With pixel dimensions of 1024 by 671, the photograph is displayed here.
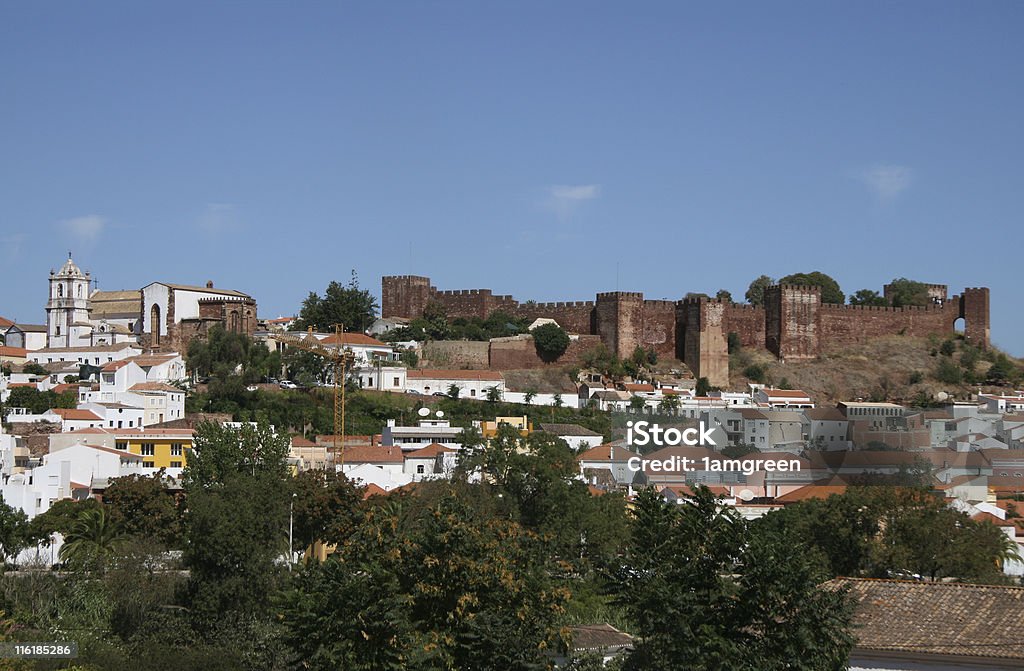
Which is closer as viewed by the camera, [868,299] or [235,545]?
[235,545]

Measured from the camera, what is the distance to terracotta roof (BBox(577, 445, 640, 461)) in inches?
1999

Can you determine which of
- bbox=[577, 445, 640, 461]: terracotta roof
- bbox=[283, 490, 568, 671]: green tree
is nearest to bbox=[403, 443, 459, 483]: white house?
bbox=[577, 445, 640, 461]: terracotta roof

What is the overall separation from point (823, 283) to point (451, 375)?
31.0 metres

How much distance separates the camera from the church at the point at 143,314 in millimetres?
68750

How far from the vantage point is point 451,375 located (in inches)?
2611

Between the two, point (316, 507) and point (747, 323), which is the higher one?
point (747, 323)

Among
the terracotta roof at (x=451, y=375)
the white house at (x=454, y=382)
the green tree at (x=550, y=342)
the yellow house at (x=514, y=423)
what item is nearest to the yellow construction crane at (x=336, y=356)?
the white house at (x=454, y=382)

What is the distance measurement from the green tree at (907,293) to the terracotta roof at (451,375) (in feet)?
87.3

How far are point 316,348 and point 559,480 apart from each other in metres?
28.0

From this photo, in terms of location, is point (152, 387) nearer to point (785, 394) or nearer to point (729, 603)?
point (785, 394)

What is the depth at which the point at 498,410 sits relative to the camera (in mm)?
62656

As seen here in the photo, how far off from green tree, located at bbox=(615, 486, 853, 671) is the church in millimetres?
49865

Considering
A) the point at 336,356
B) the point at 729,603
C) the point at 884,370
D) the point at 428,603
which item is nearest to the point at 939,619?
the point at 729,603

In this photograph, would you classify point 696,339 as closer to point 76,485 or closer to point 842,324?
point 842,324
